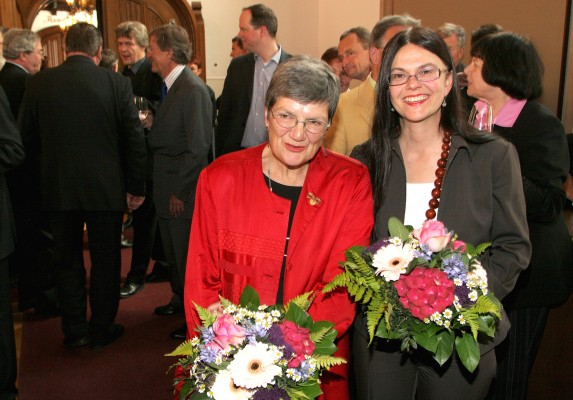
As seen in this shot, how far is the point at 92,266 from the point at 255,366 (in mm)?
2627

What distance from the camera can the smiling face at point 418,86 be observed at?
1.85 m

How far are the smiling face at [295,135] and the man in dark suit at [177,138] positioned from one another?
1.86 metres

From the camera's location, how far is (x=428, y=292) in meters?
1.42

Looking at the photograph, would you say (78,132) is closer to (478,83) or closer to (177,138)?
(177,138)

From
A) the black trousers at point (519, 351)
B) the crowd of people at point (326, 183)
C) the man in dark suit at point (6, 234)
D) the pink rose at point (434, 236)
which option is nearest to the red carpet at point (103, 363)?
the crowd of people at point (326, 183)

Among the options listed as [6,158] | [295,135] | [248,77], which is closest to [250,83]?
[248,77]

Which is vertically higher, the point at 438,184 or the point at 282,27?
the point at 282,27

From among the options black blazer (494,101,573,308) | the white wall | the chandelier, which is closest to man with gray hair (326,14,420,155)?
black blazer (494,101,573,308)

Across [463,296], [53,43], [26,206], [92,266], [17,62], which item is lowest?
[92,266]

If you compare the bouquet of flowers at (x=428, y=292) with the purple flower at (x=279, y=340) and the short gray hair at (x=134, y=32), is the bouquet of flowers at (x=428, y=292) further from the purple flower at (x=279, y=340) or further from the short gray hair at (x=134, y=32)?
the short gray hair at (x=134, y=32)

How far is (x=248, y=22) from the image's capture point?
4.37 m

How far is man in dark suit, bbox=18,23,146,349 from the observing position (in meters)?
3.48

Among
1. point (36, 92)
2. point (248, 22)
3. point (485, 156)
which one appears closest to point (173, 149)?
point (36, 92)

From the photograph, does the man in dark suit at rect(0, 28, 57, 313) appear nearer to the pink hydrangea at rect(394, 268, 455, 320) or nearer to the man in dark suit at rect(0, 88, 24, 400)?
the man in dark suit at rect(0, 88, 24, 400)
